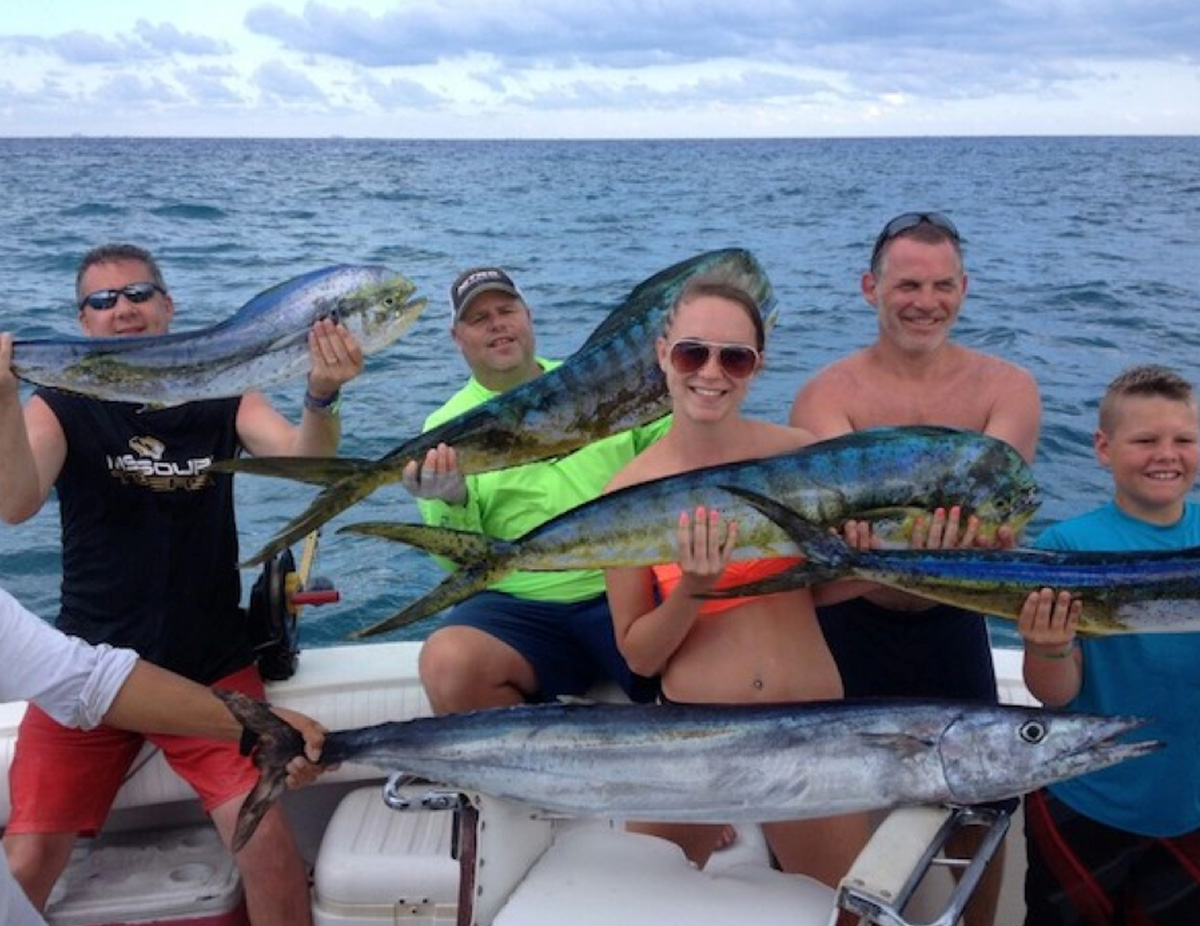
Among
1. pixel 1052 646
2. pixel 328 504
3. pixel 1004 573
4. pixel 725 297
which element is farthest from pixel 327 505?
pixel 1052 646

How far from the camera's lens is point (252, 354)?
2.43 meters

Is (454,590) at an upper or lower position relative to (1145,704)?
upper

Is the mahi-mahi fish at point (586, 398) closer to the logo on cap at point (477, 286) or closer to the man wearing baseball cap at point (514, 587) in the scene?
the man wearing baseball cap at point (514, 587)

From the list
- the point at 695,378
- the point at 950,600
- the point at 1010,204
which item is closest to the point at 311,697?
the point at 695,378

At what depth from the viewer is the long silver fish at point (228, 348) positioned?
2.41 meters

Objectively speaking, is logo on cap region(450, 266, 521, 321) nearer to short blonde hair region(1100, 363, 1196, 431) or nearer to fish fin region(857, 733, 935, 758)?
short blonde hair region(1100, 363, 1196, 431)

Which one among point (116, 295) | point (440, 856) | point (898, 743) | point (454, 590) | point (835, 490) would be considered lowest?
point (440, 856)

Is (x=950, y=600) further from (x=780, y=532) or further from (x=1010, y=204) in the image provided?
(x=1010, y=204)

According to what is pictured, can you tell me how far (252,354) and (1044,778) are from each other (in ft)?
5.38

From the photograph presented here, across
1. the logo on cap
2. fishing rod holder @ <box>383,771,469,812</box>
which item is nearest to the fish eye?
fishing rod holder @ <box>383,771,469,812</box>

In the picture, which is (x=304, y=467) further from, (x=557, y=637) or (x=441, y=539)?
(x=557, y=637)

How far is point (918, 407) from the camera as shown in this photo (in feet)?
9.26

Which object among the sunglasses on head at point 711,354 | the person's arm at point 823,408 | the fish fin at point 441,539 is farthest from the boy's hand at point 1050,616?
the fish fin at point 441,539

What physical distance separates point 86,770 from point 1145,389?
240cm
